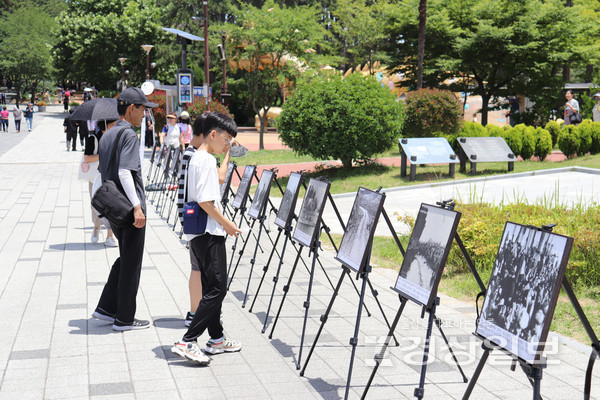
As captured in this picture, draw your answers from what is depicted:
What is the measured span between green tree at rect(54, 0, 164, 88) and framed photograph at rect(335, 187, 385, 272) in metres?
57.4

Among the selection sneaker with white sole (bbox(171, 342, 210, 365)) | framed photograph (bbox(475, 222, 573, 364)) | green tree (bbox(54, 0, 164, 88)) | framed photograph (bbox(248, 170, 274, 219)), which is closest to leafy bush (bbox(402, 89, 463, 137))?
framed photograph (bbox(248, 170, 274, 219))

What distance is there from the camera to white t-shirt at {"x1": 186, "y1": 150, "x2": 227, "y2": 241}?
4.97 m

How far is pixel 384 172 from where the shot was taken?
17.9 meters

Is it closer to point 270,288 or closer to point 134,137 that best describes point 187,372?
point 134,137

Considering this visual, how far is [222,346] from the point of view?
5359 millimetres

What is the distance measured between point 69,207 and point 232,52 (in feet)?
68.2

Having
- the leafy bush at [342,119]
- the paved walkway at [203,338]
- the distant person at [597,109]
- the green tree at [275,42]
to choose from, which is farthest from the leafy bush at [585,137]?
the green tree at [275,42]

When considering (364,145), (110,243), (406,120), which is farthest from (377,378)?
(406,120)

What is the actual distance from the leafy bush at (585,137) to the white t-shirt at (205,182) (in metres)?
16.0

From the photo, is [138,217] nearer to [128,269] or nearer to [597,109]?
[128,269]

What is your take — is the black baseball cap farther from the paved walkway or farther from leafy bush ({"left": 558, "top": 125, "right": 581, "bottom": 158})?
leafy bush ({"left": 558, "top": 125, "right": 581, "bottom": 158})

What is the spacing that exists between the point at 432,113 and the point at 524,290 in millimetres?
15991

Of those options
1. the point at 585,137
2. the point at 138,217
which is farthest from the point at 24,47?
the point at 138,217

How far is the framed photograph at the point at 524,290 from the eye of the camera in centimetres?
295
